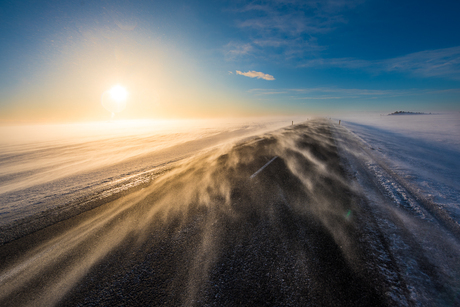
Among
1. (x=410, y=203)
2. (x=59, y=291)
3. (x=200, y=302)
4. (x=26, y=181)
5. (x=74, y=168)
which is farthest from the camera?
(x=74, y=168)

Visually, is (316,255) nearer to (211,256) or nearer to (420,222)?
(211,256)

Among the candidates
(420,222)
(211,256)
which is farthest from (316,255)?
(420,222)

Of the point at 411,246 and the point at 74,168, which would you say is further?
the point at 74,168

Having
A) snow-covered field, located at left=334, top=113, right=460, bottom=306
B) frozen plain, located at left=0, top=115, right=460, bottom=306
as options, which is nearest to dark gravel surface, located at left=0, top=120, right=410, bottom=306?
frozen plain, located at left=0, top=115, right=460, bottom=306

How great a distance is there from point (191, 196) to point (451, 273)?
4137 millimetres

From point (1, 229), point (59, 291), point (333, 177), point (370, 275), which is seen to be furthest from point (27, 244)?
point (333, 177)

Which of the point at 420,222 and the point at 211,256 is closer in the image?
the point at 211,256

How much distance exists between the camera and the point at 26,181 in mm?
6070

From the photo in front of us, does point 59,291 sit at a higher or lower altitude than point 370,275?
lower

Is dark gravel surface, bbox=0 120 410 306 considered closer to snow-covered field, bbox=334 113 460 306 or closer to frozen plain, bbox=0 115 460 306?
frozen plain, bbox=0 115 460 306

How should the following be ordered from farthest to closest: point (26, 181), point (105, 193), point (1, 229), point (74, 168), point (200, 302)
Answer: point (74, 168) → point (26, 181) → point (105, 193) → point (1, 229) → point (200, 302)

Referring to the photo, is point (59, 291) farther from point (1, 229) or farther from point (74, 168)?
point (74, 168)

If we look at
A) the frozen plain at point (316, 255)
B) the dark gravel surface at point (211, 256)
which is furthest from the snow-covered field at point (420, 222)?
the dark gravel surface at point (211, 256)

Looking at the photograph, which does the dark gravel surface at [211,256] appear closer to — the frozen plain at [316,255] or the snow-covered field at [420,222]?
the frozen plain at [316,255]
